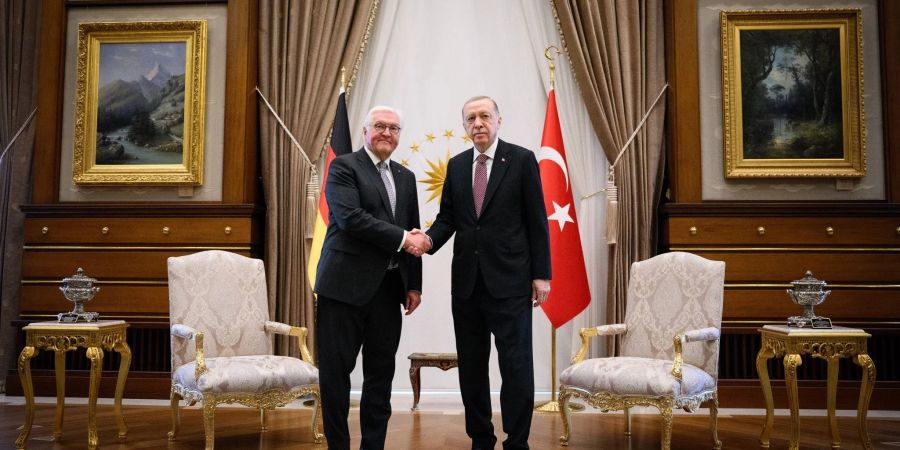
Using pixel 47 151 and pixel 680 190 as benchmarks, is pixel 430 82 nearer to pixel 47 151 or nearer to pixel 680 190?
pixel 680 190

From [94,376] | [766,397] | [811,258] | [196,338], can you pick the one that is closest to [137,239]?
[94,376]

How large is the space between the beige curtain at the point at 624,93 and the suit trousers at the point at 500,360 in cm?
221

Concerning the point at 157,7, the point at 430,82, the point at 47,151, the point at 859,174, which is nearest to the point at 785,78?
the point at 859,174

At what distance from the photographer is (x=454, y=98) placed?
5703 millimetres

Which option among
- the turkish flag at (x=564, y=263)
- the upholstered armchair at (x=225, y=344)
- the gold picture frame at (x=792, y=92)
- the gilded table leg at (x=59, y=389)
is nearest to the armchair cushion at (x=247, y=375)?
the upholstered armchair at (x=225, y=344)

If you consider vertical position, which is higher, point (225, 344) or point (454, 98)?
point (454, 98)

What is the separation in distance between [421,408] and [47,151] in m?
3.40

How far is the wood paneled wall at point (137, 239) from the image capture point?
5.14m

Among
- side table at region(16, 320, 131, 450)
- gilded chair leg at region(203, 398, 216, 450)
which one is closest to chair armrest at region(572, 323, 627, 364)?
gilded chair leg at region(203, 398, 216, 450)

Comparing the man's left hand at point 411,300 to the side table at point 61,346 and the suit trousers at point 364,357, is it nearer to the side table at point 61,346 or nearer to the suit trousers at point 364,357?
the suit trousers at point 364,357

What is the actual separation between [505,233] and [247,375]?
1.42 metres

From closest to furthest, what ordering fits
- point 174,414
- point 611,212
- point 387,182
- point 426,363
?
point 387,182, point 174,414, point 426,363, point 611,212

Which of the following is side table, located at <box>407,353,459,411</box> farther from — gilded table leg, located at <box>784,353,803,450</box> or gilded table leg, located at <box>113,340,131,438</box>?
gilded table leg, located at <box>784,353,803,450</box>

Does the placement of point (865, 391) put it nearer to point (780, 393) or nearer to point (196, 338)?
point (780, 393)
